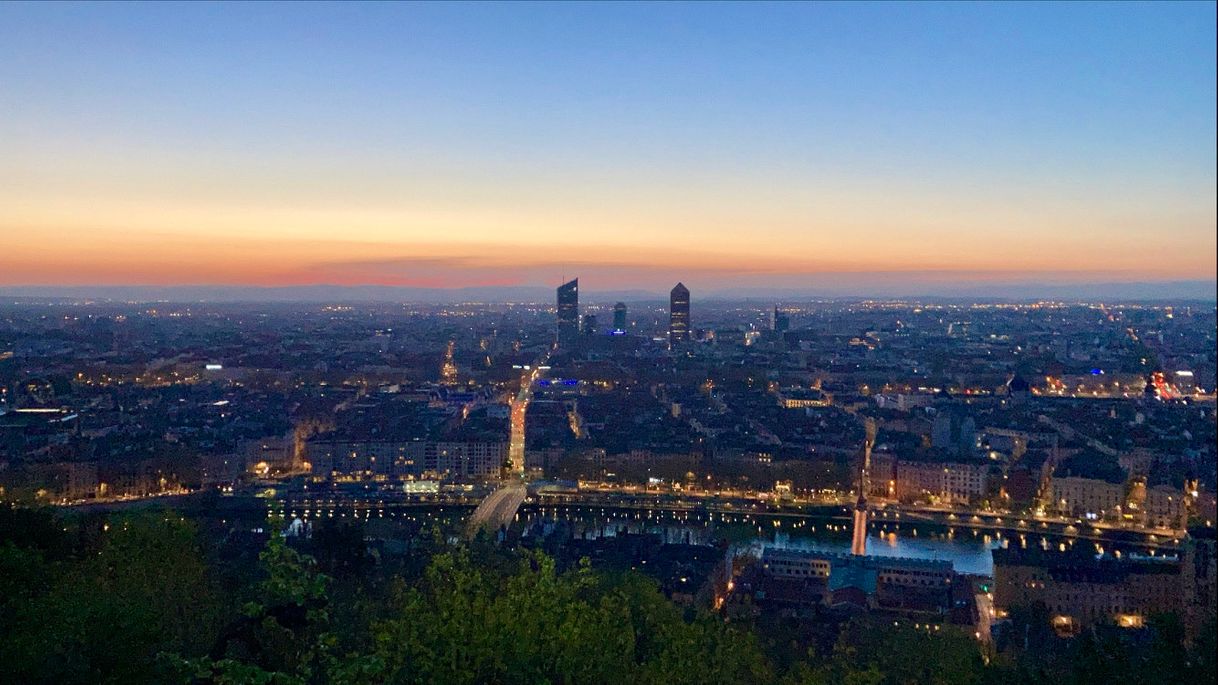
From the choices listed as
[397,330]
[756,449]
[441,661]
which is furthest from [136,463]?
[397,330]

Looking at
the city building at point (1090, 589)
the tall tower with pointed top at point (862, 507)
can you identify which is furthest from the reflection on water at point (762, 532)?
the city building at point (1090, 589)

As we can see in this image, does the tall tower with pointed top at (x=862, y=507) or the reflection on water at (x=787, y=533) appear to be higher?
the tall tower with pointed top at (x=862, y=507)

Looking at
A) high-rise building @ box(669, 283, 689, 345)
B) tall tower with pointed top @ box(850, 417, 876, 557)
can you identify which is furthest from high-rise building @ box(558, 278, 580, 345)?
tall tower with pointed top @ box(850, 417, 876, 557)

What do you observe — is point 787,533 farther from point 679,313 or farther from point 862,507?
point 679,313

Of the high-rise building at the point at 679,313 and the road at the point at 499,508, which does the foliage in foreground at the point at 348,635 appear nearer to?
the road at the point at 499,508

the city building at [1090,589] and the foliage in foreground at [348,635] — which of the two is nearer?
the foliage in foreground at [348,635]

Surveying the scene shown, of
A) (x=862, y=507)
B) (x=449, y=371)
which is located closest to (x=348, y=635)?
(x=862, y=507)
